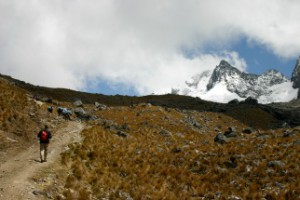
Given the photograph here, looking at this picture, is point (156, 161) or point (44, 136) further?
point (156, 161)

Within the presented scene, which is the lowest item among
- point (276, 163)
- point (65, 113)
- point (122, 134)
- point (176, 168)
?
point (176, 168)

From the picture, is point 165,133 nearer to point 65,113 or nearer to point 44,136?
point 65,113

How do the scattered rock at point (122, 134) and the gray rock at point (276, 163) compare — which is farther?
the scattered rock at point (122, 134)

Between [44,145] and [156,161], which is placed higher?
[44,145]

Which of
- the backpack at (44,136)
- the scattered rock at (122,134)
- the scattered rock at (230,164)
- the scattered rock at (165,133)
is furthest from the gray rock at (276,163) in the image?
the backpack at (44,136)

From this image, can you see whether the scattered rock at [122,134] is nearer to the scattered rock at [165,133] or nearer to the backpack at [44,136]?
the scattered rock at [165,133]

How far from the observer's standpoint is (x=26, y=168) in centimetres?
2842

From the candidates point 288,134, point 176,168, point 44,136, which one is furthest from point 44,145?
point 288,134

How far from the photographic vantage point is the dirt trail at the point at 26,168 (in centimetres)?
2444

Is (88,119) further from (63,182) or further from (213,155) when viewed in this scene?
(63,182)

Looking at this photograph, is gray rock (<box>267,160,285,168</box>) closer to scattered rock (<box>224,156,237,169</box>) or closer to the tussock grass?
the tussock grass

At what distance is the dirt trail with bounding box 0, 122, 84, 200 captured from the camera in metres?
24.4

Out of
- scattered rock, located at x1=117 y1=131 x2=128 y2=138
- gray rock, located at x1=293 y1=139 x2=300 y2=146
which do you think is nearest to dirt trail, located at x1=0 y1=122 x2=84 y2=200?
scattered rock, located at x1=117 y1=131 x2=128 y2=138

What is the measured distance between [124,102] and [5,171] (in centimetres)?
5316
